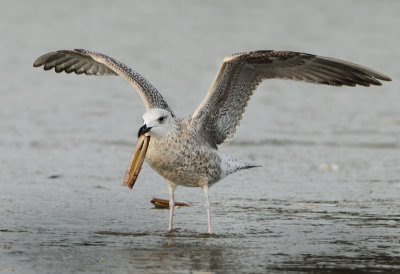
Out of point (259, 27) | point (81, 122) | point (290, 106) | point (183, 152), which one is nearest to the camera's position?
point (183, 152)

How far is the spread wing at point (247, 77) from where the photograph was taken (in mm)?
7605

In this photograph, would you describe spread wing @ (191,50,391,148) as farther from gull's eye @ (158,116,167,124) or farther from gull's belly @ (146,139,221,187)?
gull's eye @ (158,116,167,124)

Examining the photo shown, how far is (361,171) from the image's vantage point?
32.5ft

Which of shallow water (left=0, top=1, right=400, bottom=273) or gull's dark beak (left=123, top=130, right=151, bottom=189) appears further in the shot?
gull's dark beak (left=123, top=130, right=151, bottom=189)

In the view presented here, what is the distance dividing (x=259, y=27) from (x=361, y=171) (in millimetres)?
11522

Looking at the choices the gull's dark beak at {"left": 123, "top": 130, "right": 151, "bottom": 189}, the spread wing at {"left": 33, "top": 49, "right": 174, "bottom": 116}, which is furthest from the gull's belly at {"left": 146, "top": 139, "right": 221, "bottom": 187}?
the spread wing at {"left": 33, "top": 49, "right": 174, "bottom": 116}

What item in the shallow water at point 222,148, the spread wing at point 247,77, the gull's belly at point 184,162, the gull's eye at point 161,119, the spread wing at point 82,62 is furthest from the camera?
the spread wing at point 82,62

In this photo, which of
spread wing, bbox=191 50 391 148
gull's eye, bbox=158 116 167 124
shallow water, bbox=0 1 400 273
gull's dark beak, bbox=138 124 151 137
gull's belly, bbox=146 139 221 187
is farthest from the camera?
spread wing, bbox=191 50 391 148

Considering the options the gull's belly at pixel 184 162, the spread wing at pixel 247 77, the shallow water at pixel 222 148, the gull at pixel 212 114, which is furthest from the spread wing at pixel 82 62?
the gull's belly at pixel 184 162

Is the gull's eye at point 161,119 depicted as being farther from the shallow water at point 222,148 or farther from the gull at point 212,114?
the shallow water at point 222,148

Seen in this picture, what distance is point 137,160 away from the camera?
6.99 metres

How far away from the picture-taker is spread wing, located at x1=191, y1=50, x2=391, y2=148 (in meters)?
7.61

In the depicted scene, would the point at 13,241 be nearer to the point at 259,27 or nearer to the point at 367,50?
the point at 367,50

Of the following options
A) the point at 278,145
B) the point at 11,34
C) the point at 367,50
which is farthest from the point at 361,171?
the point at 11,34
